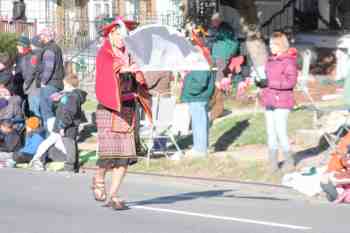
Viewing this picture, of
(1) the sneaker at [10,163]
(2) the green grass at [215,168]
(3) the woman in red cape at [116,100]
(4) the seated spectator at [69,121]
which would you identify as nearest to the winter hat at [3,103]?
(1) the sneaker at [10,163]

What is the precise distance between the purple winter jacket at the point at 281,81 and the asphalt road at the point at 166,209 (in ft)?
3.79

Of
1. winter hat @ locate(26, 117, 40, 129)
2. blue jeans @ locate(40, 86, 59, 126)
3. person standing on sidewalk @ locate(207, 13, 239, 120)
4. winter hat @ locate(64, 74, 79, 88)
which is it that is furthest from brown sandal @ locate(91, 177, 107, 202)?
person standing on sidewalk @ locate(207, 13, 239, 120)

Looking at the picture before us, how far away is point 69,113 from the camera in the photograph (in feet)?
55.1

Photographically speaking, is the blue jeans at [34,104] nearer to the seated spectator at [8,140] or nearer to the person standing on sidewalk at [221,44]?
the seated spectator at [8,140]

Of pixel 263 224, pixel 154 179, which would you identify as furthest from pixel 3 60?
pixel 263 224

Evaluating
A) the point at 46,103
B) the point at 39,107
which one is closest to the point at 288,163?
the point at 46,103

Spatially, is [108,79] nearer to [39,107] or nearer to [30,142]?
[30,142]

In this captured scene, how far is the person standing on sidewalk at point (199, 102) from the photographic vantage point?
54.9ft

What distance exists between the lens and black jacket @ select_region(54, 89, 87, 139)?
55.1 ft

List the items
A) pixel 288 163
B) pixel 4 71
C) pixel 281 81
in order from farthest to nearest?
pixel 4 71 → pixel 288 163 → pixel 281 81

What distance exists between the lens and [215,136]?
60.8 feet

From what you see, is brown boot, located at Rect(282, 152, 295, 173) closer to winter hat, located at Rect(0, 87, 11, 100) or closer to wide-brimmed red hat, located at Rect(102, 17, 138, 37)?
wide-brimmed red hat, located at Rect(102, 17, 138, 37)

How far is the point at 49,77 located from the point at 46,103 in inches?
17.1

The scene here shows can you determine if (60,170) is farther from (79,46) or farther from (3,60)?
(79,46)
